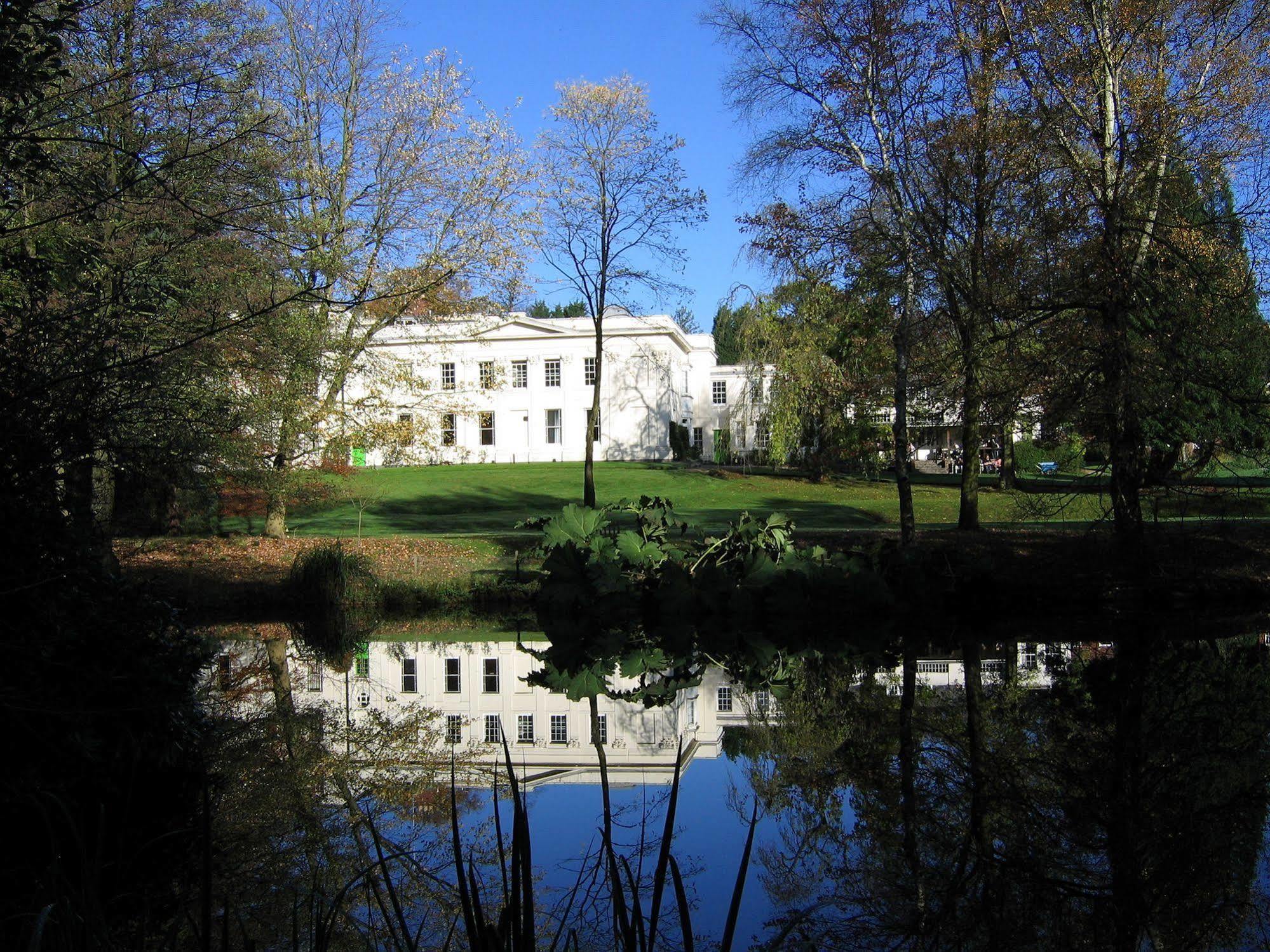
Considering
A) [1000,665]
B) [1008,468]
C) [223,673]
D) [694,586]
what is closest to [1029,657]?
[1000,665]

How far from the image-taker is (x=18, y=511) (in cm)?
689

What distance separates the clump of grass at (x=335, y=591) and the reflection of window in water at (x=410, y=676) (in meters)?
3.63

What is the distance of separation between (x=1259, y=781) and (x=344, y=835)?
18.9ft

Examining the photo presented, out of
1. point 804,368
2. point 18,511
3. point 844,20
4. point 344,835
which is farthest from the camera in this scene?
point 804,368

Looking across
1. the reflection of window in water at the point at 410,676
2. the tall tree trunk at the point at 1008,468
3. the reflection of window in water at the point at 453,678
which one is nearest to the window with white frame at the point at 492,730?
the reflection of window in water at the point at 453,678

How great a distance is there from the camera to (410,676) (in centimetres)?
1242

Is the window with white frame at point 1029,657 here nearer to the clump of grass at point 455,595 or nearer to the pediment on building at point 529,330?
the clump of grass at point 455,595

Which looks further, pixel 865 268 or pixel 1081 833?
pixel 865 268

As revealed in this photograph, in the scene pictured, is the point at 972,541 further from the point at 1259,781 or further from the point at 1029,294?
the point at 1259,781

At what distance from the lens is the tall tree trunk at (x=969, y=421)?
1744 cm

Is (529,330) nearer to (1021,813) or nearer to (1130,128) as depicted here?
(1130,128)

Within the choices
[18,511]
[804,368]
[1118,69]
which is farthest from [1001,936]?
[804,368]

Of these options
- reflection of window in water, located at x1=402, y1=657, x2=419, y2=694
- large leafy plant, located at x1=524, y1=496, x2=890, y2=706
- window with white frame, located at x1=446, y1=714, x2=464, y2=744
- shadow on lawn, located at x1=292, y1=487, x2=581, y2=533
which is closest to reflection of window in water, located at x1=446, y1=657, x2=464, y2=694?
reflection of window in water, located at x1=402, y1=657, x2=419, y2=694

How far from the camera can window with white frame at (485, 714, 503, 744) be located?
8969 millimetres
